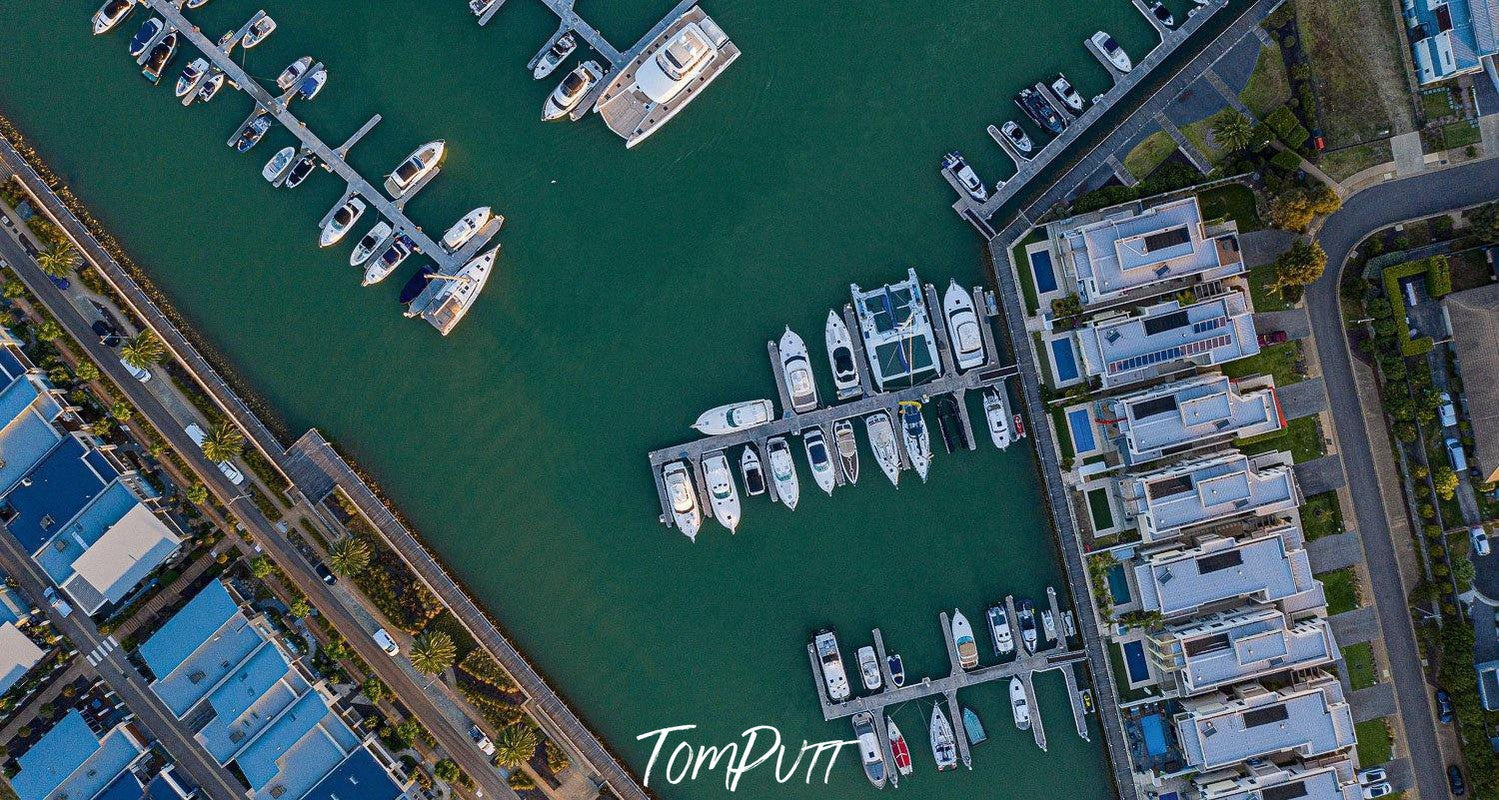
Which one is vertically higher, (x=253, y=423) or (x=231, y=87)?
(x=231, y=87)

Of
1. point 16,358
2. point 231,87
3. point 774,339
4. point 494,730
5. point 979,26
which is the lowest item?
point 494,730

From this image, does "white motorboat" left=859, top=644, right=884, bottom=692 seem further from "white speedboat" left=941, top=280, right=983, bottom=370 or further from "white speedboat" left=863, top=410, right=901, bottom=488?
"white speedboat" left=941, top=280, right=983, bottom=370

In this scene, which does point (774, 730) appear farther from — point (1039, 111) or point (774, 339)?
point (1039, 111)

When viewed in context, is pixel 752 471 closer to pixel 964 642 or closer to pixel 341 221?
pixel 964 642

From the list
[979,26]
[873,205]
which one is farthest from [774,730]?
[979,26]

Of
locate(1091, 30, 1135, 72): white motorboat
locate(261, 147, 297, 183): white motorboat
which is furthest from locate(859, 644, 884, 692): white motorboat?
locate(261, 147, 297, 183): white motorboat

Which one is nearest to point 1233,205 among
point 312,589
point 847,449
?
point 847,449
